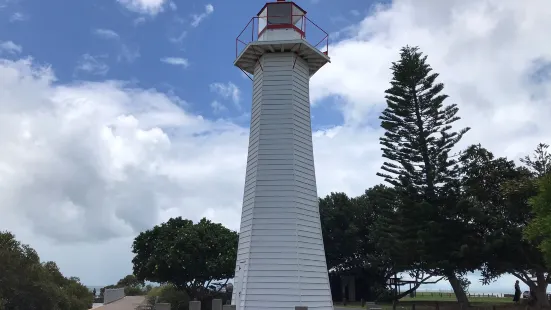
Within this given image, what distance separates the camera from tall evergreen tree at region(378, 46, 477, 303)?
2177 cm

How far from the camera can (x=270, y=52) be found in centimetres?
1275

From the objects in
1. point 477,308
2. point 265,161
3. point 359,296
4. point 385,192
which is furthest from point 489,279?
point 265,161

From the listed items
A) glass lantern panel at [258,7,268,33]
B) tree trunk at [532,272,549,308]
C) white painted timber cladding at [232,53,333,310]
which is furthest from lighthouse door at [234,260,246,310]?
tree trunk at [532,272,549,308]

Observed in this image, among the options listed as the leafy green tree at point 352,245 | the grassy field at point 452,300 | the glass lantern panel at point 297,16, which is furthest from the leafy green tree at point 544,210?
the leafy green tree at point 352,245

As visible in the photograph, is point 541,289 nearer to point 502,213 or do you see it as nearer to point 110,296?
point 502,213

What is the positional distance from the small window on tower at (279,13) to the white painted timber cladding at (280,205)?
1011mm

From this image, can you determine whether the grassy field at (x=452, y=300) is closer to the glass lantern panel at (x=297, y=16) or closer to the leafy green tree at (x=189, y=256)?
the leafy green tree at (x=189, y=256)

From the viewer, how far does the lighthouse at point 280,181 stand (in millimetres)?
11203

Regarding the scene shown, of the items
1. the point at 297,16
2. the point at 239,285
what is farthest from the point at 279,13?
the point at 239,285

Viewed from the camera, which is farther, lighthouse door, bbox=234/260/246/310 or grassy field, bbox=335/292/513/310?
grassy field, bbox=335/292/513/310

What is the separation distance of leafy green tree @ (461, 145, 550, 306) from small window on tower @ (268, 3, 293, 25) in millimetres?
12723

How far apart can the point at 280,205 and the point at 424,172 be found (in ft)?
43.3

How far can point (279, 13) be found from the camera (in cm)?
1310

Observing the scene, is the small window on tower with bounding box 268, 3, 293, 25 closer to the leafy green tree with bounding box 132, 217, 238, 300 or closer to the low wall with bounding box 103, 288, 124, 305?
the leafy green tree with bounding box 132, 217, 238, 300
